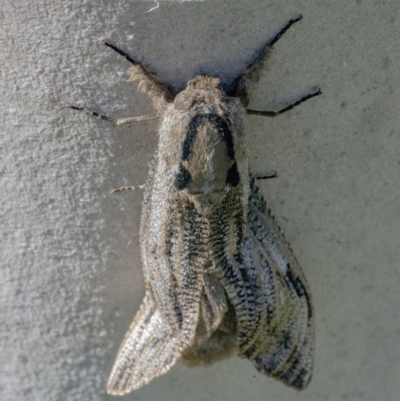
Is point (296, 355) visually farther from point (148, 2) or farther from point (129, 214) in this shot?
point (148, 2)

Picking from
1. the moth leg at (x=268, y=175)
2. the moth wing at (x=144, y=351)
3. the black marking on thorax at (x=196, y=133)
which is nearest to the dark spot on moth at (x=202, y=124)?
the black marking on thorax at (x=196, y=133)

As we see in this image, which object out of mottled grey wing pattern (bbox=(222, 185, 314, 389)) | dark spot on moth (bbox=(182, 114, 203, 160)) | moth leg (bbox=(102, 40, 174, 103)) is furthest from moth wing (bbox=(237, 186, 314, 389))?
moth leg (bbox=(102, 40, 174, 103))

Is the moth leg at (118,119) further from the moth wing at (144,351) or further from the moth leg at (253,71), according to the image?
the moth wing at (144,351)

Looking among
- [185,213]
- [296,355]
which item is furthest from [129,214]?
[296,355]

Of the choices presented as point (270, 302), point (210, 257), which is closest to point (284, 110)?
point (210, 257)

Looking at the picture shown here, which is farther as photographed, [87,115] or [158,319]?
[158,319]

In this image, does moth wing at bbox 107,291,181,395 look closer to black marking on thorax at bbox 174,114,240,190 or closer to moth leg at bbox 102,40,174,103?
black marking on thorax at bbox 174,114,240,190

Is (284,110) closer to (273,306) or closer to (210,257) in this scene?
(210,257)
